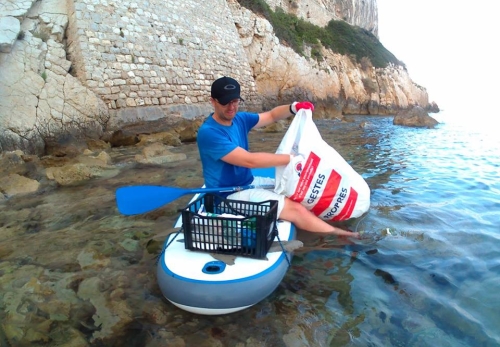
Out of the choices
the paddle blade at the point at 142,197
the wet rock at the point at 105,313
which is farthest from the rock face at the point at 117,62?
the wet rock at the point at 105,313

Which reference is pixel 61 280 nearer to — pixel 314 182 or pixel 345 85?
pixel 314 182

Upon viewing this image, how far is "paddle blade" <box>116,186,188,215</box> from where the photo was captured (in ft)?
11.4

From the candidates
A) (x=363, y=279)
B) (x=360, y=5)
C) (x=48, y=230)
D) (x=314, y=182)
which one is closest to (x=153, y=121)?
(x=48, y=230)

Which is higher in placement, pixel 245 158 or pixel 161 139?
pixel 245 158

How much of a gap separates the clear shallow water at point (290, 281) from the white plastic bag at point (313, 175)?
372 millimetres

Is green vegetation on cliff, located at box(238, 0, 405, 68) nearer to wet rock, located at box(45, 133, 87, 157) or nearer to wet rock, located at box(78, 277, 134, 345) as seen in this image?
wet rock, located at box(45, 133, 87, 157)

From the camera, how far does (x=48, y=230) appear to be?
4191 millimetres

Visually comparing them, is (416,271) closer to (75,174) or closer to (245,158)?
(245,158)

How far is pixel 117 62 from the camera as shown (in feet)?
32.1

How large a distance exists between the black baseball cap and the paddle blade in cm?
97

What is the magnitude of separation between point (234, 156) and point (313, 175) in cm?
89

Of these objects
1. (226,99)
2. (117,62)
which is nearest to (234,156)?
(226,99)

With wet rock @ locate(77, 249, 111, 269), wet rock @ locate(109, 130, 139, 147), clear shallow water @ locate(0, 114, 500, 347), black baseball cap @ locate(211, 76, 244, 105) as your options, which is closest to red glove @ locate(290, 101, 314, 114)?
black baseball cap @ locate(211, 76, 244, 105)

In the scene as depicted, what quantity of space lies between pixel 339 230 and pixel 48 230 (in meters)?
3.35
